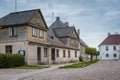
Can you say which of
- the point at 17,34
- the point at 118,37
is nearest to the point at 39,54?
the point at 17,34

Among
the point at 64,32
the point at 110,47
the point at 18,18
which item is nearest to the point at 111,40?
the point at 110,47

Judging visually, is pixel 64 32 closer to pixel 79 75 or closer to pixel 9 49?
pixel 9 49

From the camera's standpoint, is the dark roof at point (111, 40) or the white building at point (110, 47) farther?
the dark roof at point (111, 40)

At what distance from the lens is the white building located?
82250 mm

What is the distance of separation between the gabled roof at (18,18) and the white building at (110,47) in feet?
173

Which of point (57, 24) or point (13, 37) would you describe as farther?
point (57, 24)

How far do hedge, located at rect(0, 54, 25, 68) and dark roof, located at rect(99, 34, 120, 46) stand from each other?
56862mm

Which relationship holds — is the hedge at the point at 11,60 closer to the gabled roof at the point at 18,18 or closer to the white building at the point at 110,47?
the gabled roof at the point at 18,18

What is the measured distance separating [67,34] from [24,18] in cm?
1678

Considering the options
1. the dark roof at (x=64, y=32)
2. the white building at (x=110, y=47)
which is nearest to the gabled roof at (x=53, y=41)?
the dark roof at (x=64, y=32)

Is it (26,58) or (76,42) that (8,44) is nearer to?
(26,58)

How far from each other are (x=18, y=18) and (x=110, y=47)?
55.0m

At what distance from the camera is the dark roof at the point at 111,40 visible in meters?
82.4

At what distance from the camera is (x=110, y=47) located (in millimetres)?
82750
